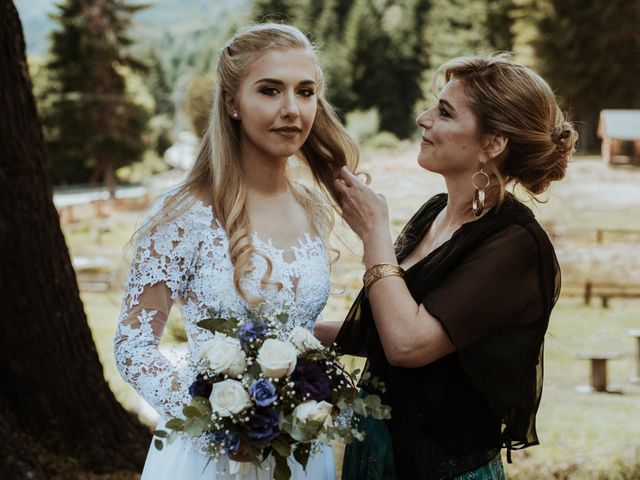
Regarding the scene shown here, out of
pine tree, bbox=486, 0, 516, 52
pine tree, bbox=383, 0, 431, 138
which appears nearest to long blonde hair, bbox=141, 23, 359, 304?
pine tree, bbox=486, 0, 516, 52

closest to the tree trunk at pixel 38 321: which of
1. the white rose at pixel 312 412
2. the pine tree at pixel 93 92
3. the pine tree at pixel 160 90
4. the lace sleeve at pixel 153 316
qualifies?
the lace sleeve at pixel 153 316

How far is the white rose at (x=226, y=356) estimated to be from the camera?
226cm

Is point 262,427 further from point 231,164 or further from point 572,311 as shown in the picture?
point 572,311

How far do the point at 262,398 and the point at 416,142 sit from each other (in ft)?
123

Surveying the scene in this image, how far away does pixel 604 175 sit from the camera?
3092 cm

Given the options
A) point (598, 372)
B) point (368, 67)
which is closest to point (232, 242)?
point (598, 372)

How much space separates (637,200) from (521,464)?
922 inches

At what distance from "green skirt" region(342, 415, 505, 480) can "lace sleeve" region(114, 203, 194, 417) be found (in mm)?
683

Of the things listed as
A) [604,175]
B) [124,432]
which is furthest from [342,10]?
[124,432]

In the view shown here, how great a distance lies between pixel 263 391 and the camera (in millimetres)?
2229

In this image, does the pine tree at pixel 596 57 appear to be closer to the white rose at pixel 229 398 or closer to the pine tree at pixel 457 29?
the pine tree at pixel 457 29

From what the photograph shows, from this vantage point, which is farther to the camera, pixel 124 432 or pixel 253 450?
pixel 124 432

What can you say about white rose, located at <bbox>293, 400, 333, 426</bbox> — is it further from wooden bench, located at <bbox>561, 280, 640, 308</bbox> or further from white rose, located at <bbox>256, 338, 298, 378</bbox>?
wooden bench, located at <bbox>561, 280, 640, 308</bbox>

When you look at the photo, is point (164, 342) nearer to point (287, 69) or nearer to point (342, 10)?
point (287, 69)
